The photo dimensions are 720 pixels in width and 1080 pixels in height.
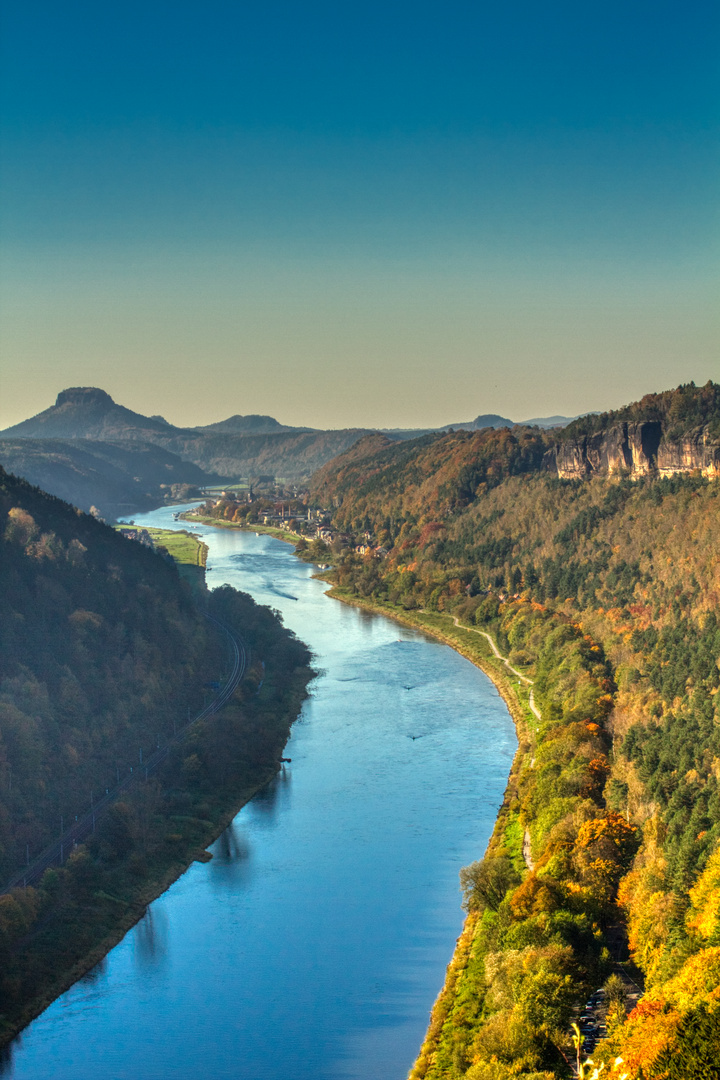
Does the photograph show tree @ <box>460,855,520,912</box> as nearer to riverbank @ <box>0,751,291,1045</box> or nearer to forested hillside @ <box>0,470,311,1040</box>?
riverbank @ <box>0,751,291,1045</box>

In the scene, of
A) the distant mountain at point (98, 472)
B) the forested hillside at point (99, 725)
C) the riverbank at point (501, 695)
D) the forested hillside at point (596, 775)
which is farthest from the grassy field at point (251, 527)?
the forested hillside at point (99, 725)

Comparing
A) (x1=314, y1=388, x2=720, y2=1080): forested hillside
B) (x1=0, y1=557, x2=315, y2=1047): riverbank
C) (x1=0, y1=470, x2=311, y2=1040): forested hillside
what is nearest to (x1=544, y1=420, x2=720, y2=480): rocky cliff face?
(x1=314, y1=388, x2=720, y2=1080): forested hillside

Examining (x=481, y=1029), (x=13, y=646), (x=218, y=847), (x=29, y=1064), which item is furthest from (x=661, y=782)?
(x=13, y=646)

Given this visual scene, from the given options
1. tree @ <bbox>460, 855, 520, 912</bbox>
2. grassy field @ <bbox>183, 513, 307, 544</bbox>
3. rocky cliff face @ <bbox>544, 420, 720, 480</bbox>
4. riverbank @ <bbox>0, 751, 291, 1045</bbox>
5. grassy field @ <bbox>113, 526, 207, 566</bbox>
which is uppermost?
rocky cliff face @ <bbox>544, 420, 720, 480</bbox>

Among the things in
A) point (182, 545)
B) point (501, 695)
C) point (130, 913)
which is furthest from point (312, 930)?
point (182, 545)

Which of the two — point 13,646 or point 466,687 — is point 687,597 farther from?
point 13,646

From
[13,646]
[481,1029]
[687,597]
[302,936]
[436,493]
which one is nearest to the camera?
[481,1029]

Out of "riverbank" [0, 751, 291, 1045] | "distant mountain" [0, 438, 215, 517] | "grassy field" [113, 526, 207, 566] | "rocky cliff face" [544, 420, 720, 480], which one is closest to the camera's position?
"riverbank" [0, 751, 291, 1045]
